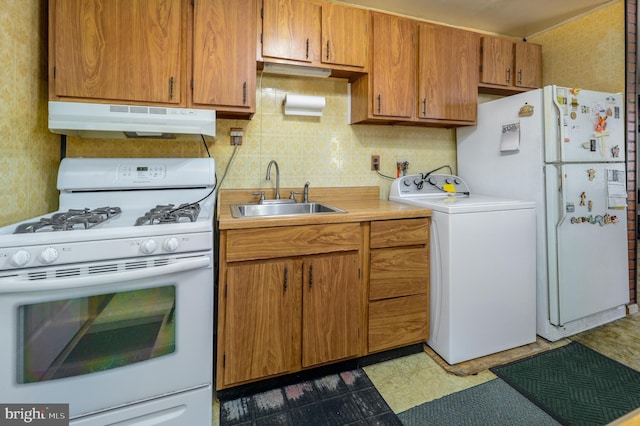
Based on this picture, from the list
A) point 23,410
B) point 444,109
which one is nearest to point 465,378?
point 444,109

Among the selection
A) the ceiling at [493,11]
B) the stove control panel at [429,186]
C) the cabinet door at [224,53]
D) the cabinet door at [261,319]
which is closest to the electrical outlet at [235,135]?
the cabinet door at [224,53]

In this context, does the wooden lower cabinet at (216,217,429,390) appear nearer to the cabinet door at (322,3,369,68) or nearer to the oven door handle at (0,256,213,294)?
the oven door handle at (0,256,213,294)

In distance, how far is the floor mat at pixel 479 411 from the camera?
1.42m

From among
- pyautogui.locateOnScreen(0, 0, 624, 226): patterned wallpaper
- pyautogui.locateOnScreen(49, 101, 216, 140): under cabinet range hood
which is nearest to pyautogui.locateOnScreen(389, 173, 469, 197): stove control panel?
pyautogui.locateOnScreen(0, 0, 624, 226): patterned wallpaper

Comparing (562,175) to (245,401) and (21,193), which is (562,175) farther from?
(21,193)

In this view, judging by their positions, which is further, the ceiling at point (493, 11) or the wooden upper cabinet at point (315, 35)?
the ceiling at point (493, 11)

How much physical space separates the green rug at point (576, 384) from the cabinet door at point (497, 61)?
2043 mm

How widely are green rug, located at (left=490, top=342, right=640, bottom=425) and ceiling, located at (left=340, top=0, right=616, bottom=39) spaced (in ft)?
8.29

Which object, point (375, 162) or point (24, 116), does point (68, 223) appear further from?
point (375, 162)

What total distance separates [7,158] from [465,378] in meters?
2.51

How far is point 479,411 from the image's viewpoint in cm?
148

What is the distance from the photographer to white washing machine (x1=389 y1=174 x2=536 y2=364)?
1.79 metres

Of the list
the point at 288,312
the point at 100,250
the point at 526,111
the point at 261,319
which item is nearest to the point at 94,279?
the point at 100,250

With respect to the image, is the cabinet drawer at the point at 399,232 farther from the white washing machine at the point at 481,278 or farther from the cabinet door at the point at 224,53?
the cabinet door at the point at 224,53
